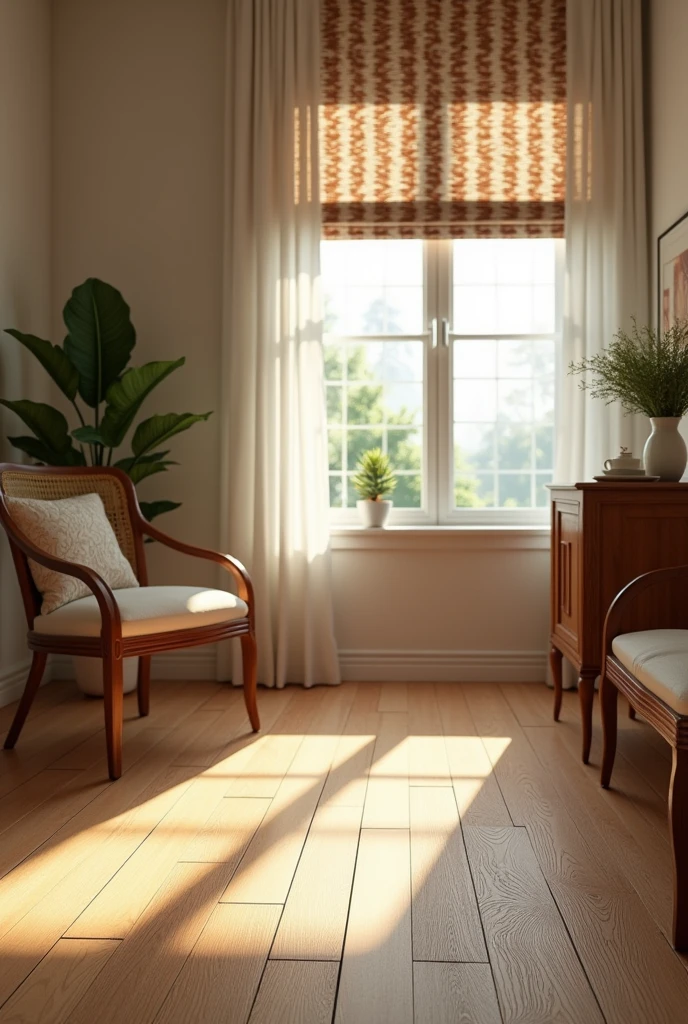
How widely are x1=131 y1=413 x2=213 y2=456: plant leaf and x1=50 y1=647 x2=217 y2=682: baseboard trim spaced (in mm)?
1027

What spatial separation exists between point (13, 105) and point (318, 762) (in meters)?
2.99

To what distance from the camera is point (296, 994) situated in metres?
1.61

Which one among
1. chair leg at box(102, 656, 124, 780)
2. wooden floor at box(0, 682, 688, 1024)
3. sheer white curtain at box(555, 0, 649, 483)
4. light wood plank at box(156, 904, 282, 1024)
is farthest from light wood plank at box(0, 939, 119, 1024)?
sheer white curtain at box(555, 0, 649, 483)

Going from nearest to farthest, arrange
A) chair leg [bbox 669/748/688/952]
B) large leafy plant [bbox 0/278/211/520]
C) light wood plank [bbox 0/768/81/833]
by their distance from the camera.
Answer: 1. chair leg [bbox 669/748/688/952]
2. light wood plank [bbox 0/768/81/833]
3. large leafy plant [bbox 0/278/211/520]

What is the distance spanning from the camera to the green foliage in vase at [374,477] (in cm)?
425

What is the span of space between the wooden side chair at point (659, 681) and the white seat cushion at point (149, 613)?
1288mm

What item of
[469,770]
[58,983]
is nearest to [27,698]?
[469,770]

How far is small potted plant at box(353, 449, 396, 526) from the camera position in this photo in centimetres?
425

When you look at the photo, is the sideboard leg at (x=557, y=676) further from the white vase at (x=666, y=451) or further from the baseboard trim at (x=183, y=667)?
the baseboard trim at (x=183, y=667)

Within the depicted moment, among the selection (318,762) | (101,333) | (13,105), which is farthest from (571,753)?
(13,105)

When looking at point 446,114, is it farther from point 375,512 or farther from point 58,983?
point 58,983

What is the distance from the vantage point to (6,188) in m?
3.90

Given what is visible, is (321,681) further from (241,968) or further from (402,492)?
(241,968)

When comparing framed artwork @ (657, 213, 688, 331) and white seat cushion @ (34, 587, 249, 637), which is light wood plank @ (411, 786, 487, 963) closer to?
white seat cushion @ (34, 587, 249, 637)
